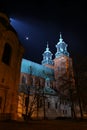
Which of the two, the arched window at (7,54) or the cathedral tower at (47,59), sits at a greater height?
the cathedral tower at (47,59)

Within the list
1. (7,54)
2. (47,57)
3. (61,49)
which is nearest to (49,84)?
(61,49)

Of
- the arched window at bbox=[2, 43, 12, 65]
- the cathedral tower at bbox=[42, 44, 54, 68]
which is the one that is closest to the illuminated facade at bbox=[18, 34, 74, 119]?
the cathedral tower at bbox=[42, 44, 54, 68]

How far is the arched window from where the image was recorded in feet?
66.9

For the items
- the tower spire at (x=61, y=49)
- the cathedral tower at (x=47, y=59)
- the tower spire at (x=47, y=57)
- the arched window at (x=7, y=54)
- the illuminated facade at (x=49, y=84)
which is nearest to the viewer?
the arched window at (x=7, y=54)

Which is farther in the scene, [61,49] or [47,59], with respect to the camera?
[47,59]

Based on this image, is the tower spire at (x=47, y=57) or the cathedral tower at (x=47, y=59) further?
the tower spire at (x=47, y=57)

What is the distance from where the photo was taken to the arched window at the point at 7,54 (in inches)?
803

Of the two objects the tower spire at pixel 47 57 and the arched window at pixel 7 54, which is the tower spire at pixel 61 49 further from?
the arched window at pixel 7 54

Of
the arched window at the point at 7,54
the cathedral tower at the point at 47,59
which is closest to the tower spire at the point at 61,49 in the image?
the cathedral tower at the point at 47,59

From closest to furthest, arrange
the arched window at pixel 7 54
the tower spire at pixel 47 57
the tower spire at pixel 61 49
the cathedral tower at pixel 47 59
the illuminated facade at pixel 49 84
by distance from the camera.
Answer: the arched window at pixel 7 54
the illuminated facade at pixel 49 84
the tower spire at pixel 61 49
the cathedral tower at pixel 47 59
the tower spire at pixel 47 57

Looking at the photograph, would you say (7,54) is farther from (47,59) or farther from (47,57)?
(47,57)

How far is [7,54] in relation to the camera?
2112 cm

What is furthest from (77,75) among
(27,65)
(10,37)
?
(27,65)

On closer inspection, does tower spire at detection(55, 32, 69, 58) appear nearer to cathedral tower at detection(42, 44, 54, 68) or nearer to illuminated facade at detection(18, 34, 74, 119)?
illuminated facade at detection(18, 34, 74, 119)
